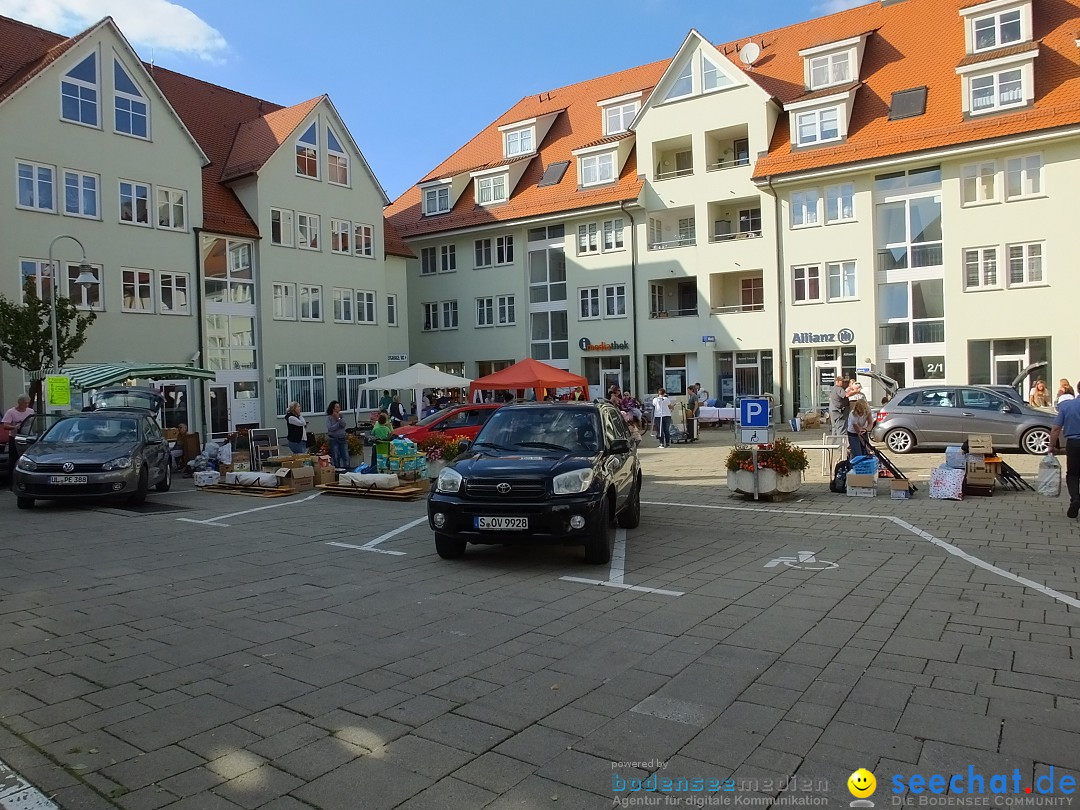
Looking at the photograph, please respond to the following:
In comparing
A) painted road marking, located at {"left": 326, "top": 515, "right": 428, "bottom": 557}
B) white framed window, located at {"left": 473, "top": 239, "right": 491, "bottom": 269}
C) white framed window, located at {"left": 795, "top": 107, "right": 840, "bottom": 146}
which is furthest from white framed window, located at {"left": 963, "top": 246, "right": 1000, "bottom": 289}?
painted road marking, located at {"left": 326, "top": 515, "right": 428, "bottom": 557}

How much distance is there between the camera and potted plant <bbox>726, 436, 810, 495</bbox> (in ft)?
43.1

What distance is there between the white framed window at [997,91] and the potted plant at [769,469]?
2266 cm

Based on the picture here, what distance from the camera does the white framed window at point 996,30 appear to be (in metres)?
30.1

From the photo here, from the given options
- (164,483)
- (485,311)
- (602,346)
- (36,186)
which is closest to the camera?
(164,483)

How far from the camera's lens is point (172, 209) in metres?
29.5

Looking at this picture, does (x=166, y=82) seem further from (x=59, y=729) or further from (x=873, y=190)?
(x=59, y=729)

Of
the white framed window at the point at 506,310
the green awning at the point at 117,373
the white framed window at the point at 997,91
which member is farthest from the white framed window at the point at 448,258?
the white framed window at the point at 997,91

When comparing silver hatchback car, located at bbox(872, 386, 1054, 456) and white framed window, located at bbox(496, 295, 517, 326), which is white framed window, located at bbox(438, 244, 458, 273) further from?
silver hatchback car, located at bbox(872, 386, 1054, 456)

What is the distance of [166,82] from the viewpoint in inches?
1380

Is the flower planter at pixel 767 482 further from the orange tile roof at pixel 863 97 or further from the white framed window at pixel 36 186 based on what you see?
the white framed window at pixel 36 186

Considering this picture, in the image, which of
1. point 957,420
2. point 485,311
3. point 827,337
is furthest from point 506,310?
point 957,420

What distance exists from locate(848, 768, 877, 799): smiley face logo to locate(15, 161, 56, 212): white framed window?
2824 centimetres

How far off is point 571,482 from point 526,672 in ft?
10.5

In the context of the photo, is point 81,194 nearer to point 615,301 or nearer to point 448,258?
point 448,258
